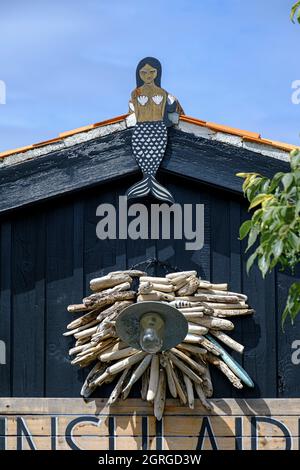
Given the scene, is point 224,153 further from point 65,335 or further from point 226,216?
point 65,335

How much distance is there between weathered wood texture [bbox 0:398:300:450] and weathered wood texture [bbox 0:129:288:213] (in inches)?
60.6

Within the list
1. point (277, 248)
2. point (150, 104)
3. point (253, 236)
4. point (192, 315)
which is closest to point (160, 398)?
point (192, 315)

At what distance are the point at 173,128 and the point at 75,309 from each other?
1.48 m

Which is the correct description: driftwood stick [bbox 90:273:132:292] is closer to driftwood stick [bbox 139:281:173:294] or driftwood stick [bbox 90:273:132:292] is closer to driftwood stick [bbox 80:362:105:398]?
driftwood stick [bbox 139:281:173:294]

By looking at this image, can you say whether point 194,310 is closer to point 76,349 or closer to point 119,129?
point 76,349

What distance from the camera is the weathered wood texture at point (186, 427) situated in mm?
6598

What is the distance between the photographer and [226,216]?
22.6 ft

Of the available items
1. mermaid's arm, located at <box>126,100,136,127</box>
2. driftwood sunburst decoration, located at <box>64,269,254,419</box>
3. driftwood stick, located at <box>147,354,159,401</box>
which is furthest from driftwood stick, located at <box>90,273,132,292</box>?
mermaid's arm, located at <box>126,100,136,127</box>

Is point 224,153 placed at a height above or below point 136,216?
above

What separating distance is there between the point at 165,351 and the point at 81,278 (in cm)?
83

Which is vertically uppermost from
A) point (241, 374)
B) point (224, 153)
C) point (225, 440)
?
point (224, 153)

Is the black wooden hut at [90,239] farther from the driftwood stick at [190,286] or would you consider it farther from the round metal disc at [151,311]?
the round metal disc at [151,311]

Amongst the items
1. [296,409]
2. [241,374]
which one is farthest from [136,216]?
[296,409]

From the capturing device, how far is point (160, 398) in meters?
6.57
